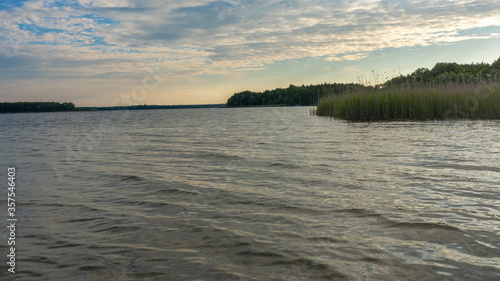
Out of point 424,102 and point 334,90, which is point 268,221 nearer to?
point 424,102

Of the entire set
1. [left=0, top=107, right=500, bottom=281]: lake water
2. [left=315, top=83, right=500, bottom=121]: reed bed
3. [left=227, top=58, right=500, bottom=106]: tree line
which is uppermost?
[left=227, top=58, right=500, bottom=106]: tree line

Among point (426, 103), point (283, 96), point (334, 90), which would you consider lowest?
point (426, 103)

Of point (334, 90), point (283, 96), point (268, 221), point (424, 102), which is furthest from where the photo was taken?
point (283, 96)

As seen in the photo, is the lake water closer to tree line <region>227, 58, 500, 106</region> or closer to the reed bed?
the reed bed

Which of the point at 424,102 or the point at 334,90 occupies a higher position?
the point at 334,90

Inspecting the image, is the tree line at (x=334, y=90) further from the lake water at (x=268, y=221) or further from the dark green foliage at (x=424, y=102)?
the lake water at (x=268, y=221)

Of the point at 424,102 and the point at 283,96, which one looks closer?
the point at 424,102

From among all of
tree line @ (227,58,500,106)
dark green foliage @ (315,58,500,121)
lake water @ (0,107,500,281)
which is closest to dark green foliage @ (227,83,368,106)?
tree line @ (227,58,500,106)

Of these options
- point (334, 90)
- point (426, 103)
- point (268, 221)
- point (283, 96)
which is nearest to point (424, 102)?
Result: point (426, 103)

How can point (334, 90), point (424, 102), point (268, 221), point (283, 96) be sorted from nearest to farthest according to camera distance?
point (268, 221) → point (424, 102) → point (334, 90) → point (283, 96)

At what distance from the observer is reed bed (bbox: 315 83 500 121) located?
1917 centimetres

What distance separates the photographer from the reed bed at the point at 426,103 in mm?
19172

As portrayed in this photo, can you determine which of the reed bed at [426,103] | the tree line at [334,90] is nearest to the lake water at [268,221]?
the reed bed at [426,103]

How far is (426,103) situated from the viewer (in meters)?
20.4
